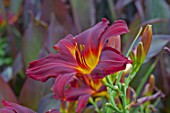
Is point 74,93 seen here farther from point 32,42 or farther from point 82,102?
point 32,42

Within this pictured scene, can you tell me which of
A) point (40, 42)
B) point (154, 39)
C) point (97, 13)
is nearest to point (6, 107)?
point (154, 39)

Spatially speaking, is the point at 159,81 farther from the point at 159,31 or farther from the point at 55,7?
the point at 55,7

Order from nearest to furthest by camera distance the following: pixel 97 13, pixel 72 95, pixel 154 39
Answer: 1. pixel 72 95
2. pixel 154 39
3. pixel 97 13

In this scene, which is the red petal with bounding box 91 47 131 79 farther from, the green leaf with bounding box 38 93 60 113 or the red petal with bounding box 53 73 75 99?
the green leaf with bounding box 38 93 60 113

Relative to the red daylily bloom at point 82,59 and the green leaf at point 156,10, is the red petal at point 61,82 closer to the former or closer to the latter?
the red daylily bloom at point 82,59

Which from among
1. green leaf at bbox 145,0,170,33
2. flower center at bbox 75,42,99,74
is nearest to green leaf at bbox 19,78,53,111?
flower center at bbox 75,42,99,74

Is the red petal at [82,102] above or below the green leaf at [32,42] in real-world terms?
below

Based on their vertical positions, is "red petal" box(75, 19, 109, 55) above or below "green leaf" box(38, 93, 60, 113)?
above

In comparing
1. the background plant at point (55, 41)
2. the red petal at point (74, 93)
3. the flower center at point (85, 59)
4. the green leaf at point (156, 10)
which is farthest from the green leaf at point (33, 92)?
the green leaf at point (156, 10)
